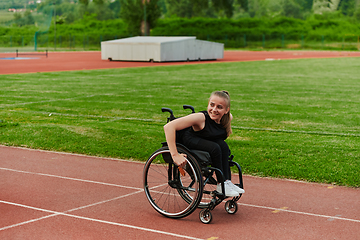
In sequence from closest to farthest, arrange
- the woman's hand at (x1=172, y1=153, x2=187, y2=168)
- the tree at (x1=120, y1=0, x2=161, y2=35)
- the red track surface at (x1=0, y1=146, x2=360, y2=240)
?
the red track surface at (x1=0, y1=146, x2=360, y2=240), the woman's hand at (x1=172, y1=153, x2=187, y2=168), the tree at (x1=120, y1=0, x2=161, y2=35)

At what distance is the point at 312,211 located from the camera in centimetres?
545

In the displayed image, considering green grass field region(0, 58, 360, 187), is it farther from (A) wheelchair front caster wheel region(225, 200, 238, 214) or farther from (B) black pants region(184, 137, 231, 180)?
(B) black pants region(184, 137, 231, 180)

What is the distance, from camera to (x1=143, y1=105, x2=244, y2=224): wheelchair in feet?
16.1

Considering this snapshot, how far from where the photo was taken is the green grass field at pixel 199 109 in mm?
7748

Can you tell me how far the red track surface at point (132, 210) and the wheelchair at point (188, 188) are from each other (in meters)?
0.12

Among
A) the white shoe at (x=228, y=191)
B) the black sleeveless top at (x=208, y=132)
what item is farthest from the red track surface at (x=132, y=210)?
the black sleeveless top at (x=208, y=132)

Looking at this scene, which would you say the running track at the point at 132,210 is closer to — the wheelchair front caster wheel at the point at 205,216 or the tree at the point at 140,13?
the wheelchair front caster wheel at the point at 205,216

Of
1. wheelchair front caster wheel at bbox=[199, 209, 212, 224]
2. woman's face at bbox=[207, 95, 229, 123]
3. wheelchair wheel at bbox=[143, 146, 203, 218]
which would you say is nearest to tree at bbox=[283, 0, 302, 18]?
wheelchair wheel at bbox=[143, 146, 203, 218]

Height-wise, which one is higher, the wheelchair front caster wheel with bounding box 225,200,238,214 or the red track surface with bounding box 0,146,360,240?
the wheelchair front caster wheel with bounding box 225,200,238,214

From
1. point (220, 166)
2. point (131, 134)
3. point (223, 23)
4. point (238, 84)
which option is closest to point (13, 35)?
point (223, 23)

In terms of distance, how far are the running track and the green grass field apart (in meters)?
0.89

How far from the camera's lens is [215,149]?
4.94 metres

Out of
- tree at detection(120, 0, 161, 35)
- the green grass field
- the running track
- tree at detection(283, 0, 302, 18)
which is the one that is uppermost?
tree at detection(283, 0, 302, 18)

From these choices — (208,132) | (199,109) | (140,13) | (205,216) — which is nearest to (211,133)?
(208,132)
